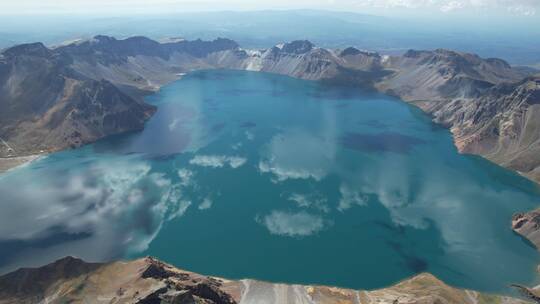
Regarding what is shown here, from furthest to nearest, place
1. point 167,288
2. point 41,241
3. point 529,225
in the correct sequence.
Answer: point 529,225, point 41,241, point 167,288

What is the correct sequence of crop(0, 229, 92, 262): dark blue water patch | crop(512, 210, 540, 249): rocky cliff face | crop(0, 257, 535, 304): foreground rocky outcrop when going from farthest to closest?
crop(512, 210, 540, 249): rocky cliff face < crop(0, 229, 92, 262): dark blue water patch < crop(0, 257, 535, 304): foreground rocky outcrop

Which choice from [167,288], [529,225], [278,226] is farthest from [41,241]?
[529,225]

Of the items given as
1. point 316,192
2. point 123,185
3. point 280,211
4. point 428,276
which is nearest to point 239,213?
point 280,211

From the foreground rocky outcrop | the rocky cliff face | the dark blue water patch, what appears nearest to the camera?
the foreground rocky outcrop

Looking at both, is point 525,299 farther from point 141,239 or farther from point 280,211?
point 141,239

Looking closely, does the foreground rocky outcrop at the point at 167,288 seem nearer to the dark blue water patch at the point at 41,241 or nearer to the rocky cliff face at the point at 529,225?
the dark blue water patch at the point at 41,241

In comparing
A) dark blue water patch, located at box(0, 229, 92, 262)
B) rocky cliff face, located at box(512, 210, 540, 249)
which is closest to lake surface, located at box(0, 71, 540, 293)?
dark blue water patch, located at box(0, 229, 92, 262)

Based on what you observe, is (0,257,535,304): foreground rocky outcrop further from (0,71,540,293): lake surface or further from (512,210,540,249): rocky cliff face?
(512,210,540,249): rocky cliff face

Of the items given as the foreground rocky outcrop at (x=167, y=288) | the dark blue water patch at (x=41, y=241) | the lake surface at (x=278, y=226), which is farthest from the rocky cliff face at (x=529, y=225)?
the dark blue water patch at (x=41, y=241)

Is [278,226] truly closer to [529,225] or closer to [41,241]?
[41,241]
